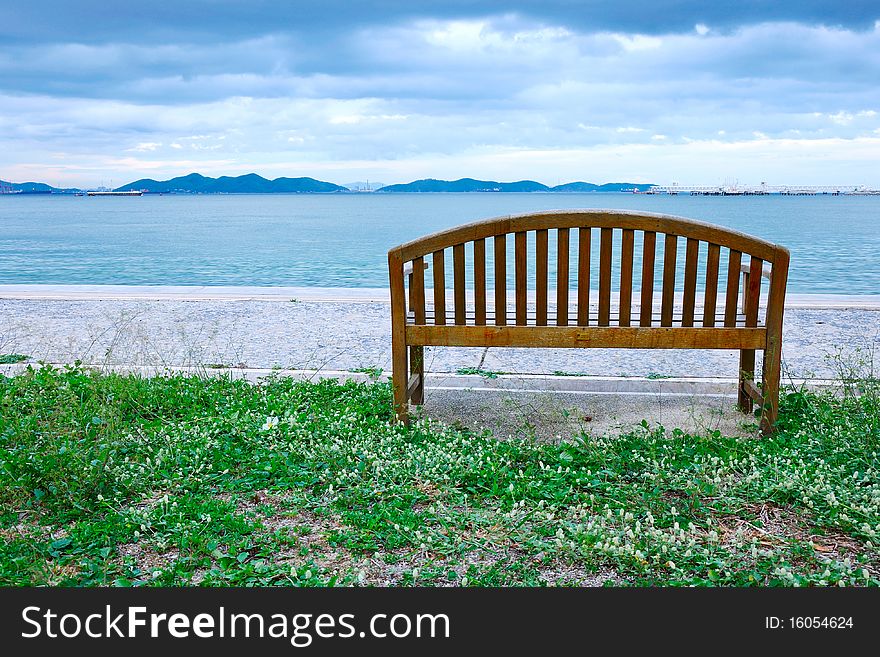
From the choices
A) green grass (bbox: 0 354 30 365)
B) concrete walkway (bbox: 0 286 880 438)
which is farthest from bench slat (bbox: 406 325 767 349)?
green grass (bbox: 0 354 30 365)

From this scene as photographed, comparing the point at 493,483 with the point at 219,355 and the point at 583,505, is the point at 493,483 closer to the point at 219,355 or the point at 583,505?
A: the point at 583,505

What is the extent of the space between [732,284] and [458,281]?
1419mm

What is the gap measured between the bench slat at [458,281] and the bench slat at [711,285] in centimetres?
125

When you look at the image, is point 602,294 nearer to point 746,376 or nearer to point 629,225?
point 629,225

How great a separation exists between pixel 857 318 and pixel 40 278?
22.3 m

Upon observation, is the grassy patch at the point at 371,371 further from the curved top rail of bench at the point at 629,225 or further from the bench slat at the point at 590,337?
the curved top rail of bench at the point at 629,225

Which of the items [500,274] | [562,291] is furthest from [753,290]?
[500,274]

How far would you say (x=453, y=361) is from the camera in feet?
21.2

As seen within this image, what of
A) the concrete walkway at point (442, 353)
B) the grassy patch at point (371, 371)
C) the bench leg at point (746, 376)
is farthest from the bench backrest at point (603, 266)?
the grassy patch at point (371, 371)

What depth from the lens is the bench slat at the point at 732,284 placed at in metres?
4.27

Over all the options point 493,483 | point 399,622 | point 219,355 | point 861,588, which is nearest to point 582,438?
point 493,483

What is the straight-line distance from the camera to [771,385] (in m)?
4.35

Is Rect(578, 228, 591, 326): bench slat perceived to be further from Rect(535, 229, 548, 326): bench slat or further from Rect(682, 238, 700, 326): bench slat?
Rect(682, 238, 700, 326): bench slat

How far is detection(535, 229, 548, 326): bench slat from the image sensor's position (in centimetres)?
431
